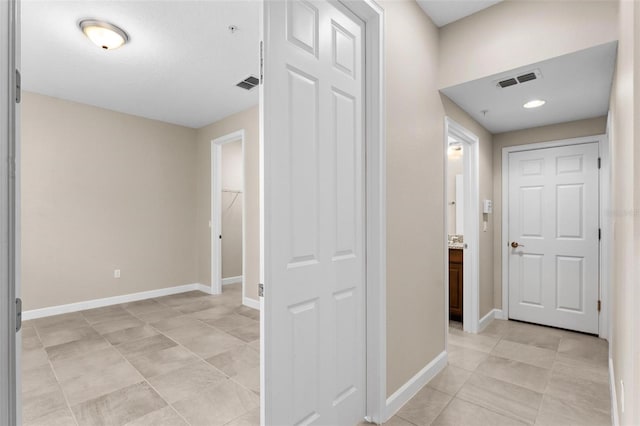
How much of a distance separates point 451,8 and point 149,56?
2.72m

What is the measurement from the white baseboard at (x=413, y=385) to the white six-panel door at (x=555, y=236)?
1855mm

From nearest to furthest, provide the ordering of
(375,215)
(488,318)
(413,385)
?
(375,215) < (413,385) < (488,318)

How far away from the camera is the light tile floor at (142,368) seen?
6.77 feet

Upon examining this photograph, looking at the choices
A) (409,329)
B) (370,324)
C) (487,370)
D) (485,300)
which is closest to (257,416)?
(370,324)

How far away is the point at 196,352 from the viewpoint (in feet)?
9.75

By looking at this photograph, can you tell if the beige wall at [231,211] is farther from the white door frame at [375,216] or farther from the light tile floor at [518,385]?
the white door frame at [375,216]

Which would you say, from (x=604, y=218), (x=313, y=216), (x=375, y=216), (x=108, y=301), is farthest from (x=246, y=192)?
(x=604, y=218)

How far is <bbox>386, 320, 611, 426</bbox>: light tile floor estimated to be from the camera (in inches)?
79.8

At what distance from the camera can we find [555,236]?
3.68m

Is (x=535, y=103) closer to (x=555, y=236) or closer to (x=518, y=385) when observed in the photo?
(x=555, y=236)

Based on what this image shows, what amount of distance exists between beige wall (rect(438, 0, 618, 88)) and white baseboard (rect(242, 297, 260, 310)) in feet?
11.3

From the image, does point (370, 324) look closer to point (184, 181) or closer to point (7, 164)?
point (7, 164)

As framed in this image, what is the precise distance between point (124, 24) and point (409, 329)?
10.6 feet

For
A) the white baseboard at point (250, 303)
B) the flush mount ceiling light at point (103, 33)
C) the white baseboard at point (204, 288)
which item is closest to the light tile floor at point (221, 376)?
the white baseboard at point (250, 303)
